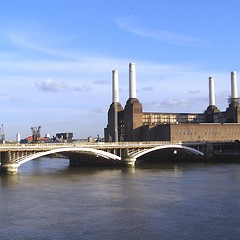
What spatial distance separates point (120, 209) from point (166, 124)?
65817 mm

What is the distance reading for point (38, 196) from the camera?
35.1 metres

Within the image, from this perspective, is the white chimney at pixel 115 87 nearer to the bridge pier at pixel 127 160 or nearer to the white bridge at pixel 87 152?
the white bridge at pixel 87 152

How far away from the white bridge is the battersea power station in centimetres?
1044

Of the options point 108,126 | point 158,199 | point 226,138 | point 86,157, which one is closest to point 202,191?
point 158,199

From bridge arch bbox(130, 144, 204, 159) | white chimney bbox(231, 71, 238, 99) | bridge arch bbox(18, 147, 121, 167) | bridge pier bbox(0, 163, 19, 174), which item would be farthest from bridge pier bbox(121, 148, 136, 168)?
white chimney bbox(231, 71, 238, 99)

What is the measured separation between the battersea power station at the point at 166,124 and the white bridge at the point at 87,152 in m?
10.4

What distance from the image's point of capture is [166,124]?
310 ft

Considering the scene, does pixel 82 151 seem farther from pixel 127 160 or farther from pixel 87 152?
pixel 127 160

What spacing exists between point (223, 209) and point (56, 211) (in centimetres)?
1058

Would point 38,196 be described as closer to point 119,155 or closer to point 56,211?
point 56,211

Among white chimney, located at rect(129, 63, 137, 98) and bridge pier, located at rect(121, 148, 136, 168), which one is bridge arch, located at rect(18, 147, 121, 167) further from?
white chimney, located at rect(129, 63, 137, 98)

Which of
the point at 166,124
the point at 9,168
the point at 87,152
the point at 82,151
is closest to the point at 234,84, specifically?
the point at 166,124

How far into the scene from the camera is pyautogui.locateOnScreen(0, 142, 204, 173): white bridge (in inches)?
2073

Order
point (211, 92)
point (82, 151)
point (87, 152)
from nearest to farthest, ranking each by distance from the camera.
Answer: point (82, 151) → point (87, 152) → point (211, 92)
